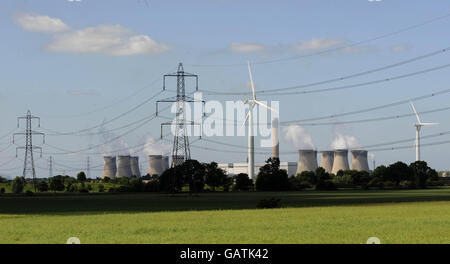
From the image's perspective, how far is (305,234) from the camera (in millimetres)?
44312
